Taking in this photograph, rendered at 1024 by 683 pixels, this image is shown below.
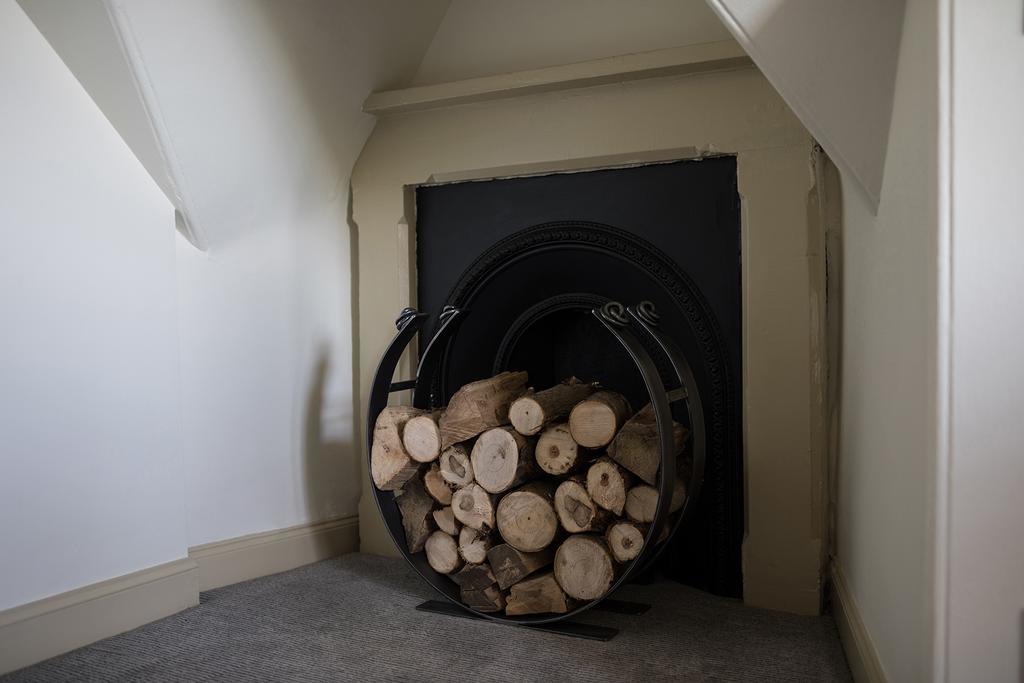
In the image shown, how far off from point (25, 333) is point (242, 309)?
75 centimetres

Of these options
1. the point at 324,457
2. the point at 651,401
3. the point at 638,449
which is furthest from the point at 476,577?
the point at 324,457

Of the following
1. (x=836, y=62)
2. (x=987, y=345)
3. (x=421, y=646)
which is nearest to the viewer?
(x=987, y=345)

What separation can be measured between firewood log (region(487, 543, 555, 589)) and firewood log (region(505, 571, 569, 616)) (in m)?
0.03

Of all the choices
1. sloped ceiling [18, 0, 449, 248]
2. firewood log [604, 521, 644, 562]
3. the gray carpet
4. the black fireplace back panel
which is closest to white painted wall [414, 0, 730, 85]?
sloped ceiling [18, 0, 449, 248]

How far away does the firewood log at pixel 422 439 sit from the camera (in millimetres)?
2393

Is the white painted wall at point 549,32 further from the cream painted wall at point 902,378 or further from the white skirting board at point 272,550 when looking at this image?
the white skirting board at point 272,550

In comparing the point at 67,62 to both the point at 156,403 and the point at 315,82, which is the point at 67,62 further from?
the point at 156,403

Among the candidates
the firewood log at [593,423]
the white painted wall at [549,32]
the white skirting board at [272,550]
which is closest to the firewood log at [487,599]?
the firewood log at [593,423]

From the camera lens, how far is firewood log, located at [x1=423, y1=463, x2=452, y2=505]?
7.98ft

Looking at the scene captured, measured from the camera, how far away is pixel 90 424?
2.19 m

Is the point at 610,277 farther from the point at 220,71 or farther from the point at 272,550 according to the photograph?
the point at 272,550

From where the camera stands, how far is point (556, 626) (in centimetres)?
229

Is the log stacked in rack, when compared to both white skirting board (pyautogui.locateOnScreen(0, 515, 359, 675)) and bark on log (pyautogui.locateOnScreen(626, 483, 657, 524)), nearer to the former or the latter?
bark on log (pyautogui.locateOnScreen(626, 483, 657, 524))

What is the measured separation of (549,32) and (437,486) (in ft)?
5.02
